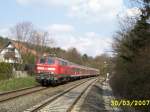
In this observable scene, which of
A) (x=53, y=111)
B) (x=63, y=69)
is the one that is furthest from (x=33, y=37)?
(x=53, y=111)

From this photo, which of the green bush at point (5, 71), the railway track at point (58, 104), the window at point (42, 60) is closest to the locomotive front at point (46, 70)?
the window at point (42, 60)

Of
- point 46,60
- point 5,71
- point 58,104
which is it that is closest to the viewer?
point 58,104

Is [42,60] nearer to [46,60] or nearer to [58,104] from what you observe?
[46,60]

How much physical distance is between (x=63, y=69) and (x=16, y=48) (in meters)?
44.0

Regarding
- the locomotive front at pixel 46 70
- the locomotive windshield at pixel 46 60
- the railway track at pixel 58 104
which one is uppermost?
the locomotive windshield at pixel 46 60

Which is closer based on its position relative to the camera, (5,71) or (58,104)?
(58,104)

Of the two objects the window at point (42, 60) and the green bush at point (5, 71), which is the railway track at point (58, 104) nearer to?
the window at point (42, 60)

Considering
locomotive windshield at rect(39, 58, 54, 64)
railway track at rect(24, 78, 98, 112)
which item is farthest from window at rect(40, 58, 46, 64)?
railway track at rect(24, 78, 98, 112)

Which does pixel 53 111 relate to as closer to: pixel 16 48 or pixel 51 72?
pixel 51 72

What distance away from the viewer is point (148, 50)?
1950 cm

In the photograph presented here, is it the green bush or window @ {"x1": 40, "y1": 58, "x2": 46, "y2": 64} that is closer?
window @ {"x1": 40, "y1": 58, "x2": 46, "y2": 64}

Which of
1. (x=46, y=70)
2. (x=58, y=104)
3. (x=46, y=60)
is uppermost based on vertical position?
(x=46, y=60)

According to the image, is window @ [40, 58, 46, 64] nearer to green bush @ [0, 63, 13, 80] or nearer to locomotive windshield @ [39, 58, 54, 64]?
locomotive windshield @ [39, 58, 54, 64]

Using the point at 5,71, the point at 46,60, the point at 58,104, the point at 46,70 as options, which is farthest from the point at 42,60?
the point at 58,104
